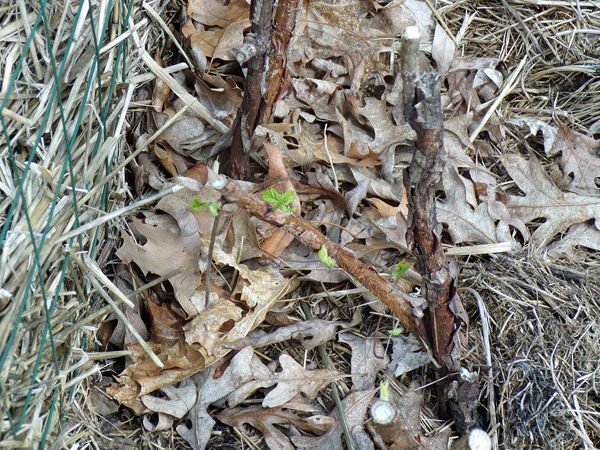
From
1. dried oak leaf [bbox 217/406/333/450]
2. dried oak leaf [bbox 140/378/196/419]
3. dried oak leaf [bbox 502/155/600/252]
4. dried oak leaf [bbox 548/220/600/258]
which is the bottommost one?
dried oak leaf [bbox 217/406/333/450]

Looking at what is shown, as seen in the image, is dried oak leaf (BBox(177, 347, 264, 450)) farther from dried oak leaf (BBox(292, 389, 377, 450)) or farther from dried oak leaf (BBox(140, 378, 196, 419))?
dried oak leaf (BBox(292, 389, 377, 450))

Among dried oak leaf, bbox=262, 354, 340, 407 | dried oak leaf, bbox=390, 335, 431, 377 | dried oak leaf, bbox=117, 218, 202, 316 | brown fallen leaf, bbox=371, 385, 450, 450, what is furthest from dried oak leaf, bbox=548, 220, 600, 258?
dried oak leaf, bbox=117, 218, 202, 316

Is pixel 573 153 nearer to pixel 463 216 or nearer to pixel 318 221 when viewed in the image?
pixel 463 216

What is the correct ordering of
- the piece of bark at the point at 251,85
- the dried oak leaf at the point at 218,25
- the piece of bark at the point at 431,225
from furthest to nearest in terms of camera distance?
the dried oak leaf at the point at 218,25 → the piece of bark at the point at 251,85 → the piece of bark at the point at 431,225

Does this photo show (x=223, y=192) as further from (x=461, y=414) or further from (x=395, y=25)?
(x=395, y=25)

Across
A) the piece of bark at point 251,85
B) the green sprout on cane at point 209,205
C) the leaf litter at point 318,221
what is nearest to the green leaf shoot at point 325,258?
the leaf litter at point 318,221

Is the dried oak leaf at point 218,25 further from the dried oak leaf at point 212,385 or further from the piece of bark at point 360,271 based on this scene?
the dried oak leaf at point 212,385
